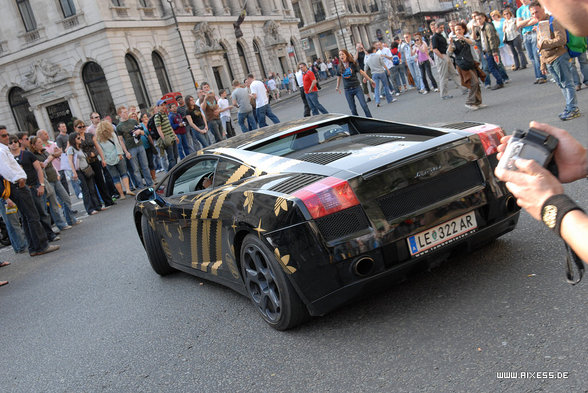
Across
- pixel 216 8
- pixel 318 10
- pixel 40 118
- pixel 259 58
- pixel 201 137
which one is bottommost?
pixel 201 137

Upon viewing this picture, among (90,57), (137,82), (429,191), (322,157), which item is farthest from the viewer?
(137,82)

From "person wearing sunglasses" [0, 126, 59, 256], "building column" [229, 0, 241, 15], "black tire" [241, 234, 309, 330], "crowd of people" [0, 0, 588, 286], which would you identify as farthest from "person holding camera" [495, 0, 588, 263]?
"building column" [229, 0, 241, 15]

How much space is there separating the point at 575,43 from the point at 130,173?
10485 mm

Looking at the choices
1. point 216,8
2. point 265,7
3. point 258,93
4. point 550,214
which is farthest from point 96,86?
point 550,214

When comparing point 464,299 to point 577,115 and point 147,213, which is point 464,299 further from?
point 577,115

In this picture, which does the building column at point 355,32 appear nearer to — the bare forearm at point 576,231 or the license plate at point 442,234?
the license plate at point 442,234

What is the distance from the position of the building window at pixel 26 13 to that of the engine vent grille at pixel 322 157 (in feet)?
133

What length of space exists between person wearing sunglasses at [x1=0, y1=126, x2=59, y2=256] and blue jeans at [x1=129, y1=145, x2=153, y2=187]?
486 cm

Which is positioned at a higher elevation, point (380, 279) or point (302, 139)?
point (302, 139)

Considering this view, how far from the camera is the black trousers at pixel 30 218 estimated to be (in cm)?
983

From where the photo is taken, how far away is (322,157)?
4.39 m

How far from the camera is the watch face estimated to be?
1.61 m

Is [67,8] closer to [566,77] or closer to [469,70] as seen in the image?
[469,70]

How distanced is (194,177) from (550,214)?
4.15 metres
